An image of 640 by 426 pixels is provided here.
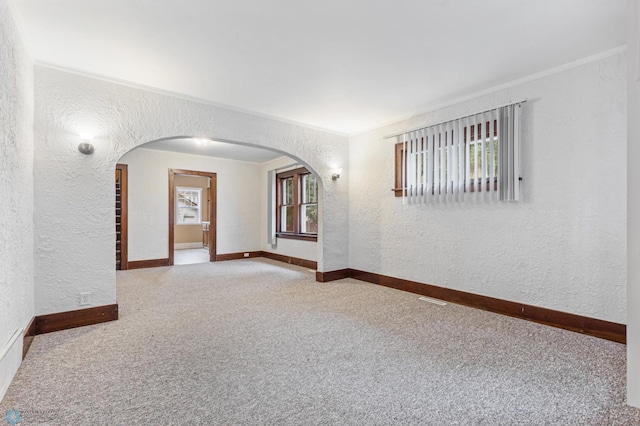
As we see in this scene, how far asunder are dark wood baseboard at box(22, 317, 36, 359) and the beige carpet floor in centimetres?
5

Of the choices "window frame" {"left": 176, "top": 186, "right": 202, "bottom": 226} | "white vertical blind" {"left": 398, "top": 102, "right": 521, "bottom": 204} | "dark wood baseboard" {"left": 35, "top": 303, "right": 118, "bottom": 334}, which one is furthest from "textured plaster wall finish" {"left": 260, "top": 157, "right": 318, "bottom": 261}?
"window frame" {"left": 176, "top": 186, "right": 202, "bottom": 226}

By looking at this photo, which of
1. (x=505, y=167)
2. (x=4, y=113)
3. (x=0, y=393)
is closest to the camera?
(x=0, y=393)

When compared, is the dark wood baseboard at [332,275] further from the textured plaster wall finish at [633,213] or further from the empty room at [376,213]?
the textured plaster wall finish at [633,213]

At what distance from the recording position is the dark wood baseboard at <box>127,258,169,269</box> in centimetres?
589

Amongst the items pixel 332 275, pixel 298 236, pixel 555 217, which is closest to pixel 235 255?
pixel 298 236

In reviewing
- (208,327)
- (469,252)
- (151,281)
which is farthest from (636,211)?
(151,281)

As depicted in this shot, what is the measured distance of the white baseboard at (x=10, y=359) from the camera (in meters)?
1.77

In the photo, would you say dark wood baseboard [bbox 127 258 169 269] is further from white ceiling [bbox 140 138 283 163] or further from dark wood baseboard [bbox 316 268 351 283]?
dark wood baseboard [bbox 316 268 351 283]

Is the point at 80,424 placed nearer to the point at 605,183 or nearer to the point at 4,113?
the point at 4,113

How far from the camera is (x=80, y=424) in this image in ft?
5.05

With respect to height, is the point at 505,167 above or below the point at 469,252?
above

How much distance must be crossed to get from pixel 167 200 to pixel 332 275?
3.82 m

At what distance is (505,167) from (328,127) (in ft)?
8.35

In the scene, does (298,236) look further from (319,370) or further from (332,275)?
(319,370)
